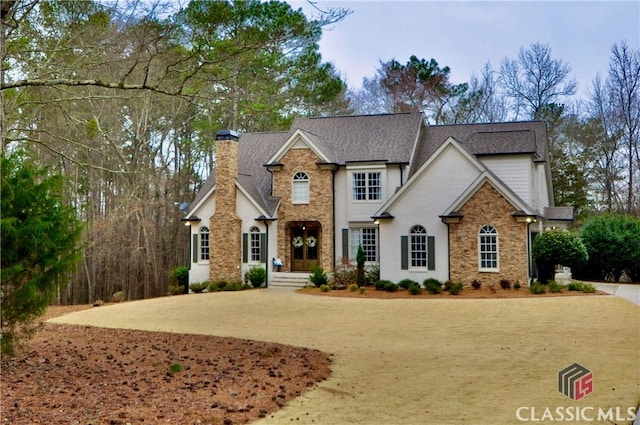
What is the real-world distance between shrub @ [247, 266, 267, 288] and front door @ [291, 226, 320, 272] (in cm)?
186

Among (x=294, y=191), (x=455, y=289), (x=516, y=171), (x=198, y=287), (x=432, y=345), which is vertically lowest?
(x=432, y=345)

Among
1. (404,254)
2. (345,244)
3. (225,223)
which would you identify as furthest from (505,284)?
(225,223)

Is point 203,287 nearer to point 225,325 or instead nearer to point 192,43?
point 225,325

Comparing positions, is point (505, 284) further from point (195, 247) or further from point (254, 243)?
point (195, 247)

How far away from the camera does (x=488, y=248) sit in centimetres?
1861

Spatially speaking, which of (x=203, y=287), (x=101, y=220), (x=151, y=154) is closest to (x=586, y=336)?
(x=203, y=287)

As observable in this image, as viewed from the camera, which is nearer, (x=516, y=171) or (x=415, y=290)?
(x=415, y=290)

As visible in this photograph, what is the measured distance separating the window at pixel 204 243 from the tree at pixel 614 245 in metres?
15.8

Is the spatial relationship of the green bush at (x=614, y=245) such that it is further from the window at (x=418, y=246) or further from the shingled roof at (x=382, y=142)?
the window at (x=418, y=246)

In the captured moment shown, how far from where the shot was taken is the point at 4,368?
7445mm

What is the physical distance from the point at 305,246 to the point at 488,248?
7.78 meters

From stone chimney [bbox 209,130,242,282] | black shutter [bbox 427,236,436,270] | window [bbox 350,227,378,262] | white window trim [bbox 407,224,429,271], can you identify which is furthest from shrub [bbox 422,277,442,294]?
stone chimney [bbox 209,130,242,282]

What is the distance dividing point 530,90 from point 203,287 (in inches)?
896

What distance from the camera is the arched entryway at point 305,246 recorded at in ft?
74.5
